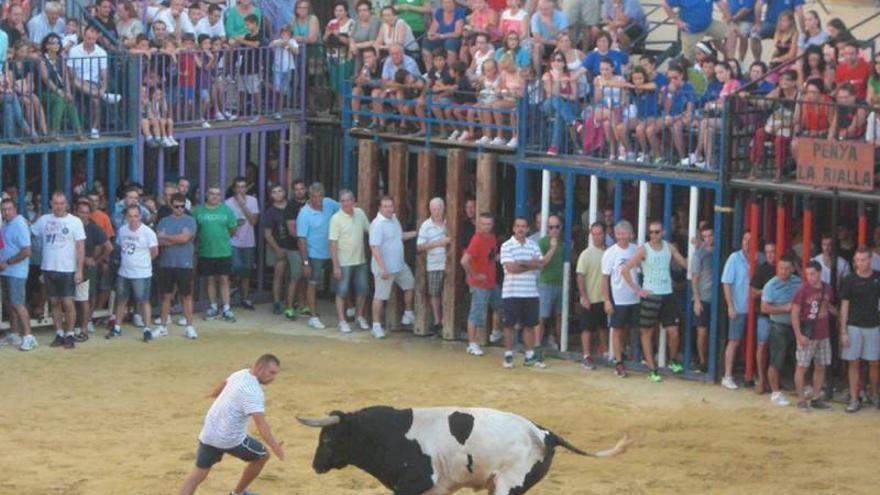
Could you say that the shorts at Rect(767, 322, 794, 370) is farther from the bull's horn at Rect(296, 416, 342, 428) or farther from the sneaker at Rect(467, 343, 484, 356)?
the bull's horn at Rect(296, 416, 342, 428)

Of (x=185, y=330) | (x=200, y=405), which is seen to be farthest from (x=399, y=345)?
(x=200, y=405)

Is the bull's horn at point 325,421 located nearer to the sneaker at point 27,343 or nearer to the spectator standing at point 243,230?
the sneaker at point 27,343

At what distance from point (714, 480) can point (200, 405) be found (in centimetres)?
550

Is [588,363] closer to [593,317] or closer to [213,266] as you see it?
[593,317]

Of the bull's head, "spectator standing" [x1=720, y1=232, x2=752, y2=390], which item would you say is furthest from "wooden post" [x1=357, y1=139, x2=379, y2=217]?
the bull's head

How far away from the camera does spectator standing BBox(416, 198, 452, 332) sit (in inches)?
944

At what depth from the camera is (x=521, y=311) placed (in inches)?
897

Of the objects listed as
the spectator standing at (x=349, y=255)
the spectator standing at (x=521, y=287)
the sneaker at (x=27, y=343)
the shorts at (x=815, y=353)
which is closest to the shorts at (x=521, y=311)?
the spectator standing at (x=521, y=287)

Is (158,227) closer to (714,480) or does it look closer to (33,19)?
(33,19)

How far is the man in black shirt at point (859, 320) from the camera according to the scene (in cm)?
2044

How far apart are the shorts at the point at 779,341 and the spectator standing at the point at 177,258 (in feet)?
22.7

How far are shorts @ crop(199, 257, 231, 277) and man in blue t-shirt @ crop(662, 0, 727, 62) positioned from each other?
20.4 ft

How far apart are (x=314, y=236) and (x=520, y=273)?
336 centimetres

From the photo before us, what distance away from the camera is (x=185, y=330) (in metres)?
24.1
